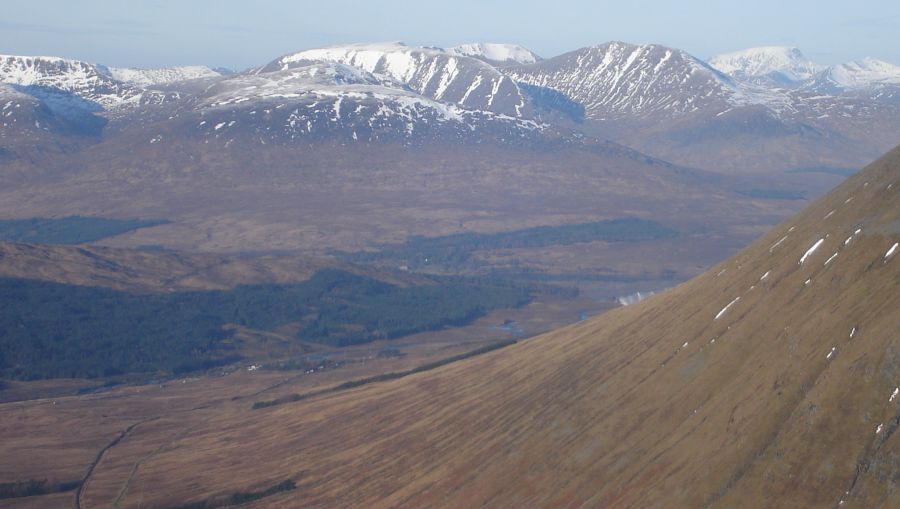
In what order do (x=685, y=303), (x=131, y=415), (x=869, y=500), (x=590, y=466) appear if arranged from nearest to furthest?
(x=869, y=500)
(x=590, y=466)
(x=685, y=303)
(x=131, y=415)

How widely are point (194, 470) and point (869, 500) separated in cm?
9085

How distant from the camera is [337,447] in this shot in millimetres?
140625

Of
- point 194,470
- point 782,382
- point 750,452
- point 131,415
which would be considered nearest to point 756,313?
point 782,382

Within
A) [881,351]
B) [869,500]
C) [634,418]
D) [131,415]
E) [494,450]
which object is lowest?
[131,415]

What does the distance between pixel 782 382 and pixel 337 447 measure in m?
66.0

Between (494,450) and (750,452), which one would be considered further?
(494,450)

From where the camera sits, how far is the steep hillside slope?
78062mm

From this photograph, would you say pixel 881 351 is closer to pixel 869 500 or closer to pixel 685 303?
pixel 869 500

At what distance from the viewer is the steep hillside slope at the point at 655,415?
7806 centimetres

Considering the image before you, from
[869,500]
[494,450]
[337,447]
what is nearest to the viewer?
[869,500]

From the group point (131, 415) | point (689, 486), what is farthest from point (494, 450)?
point (131, 415)

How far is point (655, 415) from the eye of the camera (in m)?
102

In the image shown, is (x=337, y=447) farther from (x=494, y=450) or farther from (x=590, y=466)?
(x=590, y=466)

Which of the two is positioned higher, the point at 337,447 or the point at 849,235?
the point at 849,235
